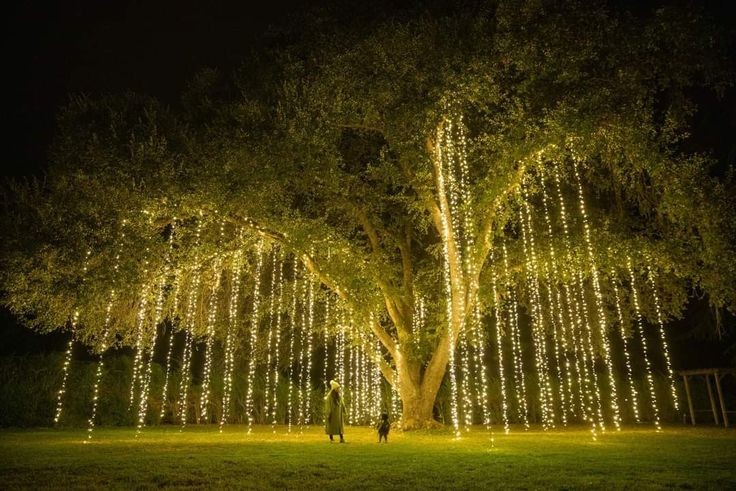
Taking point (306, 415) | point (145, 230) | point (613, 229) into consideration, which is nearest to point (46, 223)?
point (145, 230)

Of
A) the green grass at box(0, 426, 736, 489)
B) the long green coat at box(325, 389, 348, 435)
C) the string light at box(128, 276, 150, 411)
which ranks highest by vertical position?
the string light at box(128, 276, 150, 411)

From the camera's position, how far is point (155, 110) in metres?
13.1

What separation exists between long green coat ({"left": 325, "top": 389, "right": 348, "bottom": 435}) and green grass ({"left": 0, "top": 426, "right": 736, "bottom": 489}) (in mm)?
493

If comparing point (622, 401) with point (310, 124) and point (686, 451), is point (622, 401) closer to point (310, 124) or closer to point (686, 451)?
point (686, 451)

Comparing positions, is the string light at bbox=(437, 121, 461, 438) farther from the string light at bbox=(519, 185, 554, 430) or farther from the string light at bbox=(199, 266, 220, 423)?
the string light at bbox=(199, 266, 220, 423)

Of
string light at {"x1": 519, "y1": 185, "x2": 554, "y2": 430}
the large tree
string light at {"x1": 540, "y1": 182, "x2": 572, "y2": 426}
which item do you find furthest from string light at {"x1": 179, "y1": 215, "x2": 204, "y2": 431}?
string light at {"x1": 540, "y1": 182, "x2": 572, "y2": 426}

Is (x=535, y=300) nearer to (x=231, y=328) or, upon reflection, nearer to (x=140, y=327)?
(x=231, y=328)

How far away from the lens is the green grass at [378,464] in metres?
5.56

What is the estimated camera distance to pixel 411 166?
1341cm

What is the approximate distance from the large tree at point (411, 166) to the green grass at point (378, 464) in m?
3.50

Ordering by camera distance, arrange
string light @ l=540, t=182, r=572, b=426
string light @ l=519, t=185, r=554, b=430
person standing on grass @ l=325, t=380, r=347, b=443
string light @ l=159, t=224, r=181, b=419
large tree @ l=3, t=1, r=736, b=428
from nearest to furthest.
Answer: person standing on grass @ l=325, t=380, r=347, b=443
large tree @ l=3, t=1, r=736, b=428
string light @ l=159, t=224, r=181, b=419
string light @ l=540, t=182, r=572, b=426
string light @ l=519, t=185, r=554, b=430

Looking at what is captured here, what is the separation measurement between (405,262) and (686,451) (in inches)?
331

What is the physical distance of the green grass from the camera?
5559 mm

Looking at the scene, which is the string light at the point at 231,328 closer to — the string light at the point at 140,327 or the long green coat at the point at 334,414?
the string light at the point at 140,327
